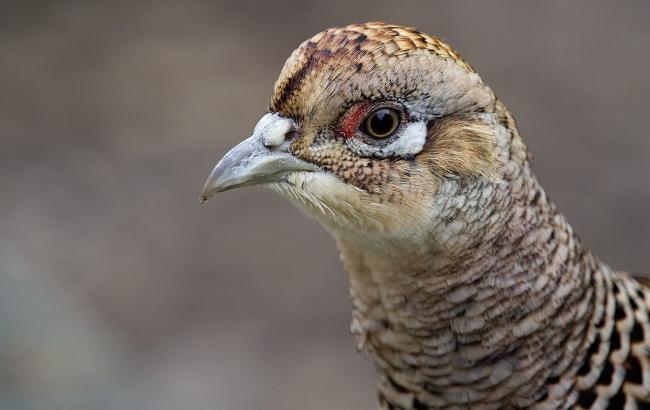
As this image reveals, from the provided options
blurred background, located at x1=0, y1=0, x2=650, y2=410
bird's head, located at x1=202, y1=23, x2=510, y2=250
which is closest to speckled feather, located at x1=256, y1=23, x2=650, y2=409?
bird's head, located at x1=202, y1=23, x2=510, y2=250

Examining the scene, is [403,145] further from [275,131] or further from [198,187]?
[198,187]

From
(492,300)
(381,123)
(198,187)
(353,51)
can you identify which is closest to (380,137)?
(381,123)

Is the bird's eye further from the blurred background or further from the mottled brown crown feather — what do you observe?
the blurred background

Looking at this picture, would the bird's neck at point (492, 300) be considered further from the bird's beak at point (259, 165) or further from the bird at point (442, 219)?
the bird's beak at point (259, 165)

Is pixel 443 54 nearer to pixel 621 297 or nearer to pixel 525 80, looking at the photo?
pixel 621 297

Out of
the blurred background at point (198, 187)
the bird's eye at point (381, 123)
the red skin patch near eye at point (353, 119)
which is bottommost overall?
the bird's eye at point (381, 123)

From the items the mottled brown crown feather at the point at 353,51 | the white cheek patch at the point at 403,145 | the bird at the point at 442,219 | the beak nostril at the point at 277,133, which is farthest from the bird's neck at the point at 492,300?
the mottled brown crown feather at the point at 353,51

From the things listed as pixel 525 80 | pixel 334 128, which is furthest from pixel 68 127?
pixel 334 128
